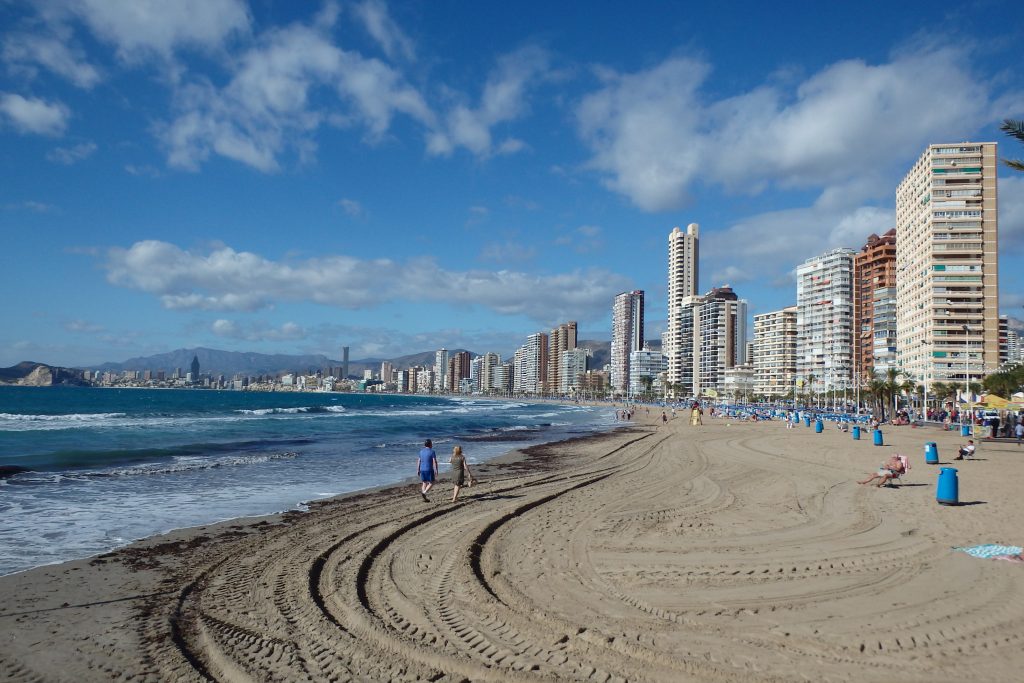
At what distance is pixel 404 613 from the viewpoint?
20.4 feet

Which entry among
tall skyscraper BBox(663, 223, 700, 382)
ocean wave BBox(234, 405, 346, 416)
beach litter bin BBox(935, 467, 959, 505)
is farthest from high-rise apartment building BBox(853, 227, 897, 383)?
beach litter bin BBox(935, 467, 959, 505)

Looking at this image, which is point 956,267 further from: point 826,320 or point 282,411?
point 282,411

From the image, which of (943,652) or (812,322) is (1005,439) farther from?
(812,322)

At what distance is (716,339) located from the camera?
6476 inches

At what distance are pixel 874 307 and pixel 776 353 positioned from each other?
3852cm

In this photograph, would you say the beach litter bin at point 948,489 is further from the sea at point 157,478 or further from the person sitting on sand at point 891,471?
the sea at point 157,478

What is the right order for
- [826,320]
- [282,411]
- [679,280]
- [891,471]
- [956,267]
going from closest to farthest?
1. [891,471]
2. [956,267]
3. [282,411]
4. [826,320]
5. [679,280]

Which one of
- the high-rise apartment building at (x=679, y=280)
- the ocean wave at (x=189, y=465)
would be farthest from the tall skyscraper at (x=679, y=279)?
the ocean wave at (x=189, y=465)

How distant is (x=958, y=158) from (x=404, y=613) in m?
101

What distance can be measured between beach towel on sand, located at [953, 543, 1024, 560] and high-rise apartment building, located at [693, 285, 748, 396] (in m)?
160

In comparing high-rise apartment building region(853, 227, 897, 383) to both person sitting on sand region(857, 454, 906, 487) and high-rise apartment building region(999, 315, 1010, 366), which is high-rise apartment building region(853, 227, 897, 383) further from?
person sitting on sand region(857, 454, 906, 487)

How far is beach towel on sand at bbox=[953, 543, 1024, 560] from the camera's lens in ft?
25.5

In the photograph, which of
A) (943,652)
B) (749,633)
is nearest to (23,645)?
(749,633)

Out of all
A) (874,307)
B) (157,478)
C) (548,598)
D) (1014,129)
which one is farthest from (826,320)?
(548,598)
